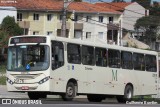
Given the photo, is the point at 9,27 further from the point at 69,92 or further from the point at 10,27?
the point at 69,92

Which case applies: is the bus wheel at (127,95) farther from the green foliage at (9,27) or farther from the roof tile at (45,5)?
the roof tile at (45,5)

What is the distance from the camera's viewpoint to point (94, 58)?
27469mm

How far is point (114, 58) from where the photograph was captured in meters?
29.3

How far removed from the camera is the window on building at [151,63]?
32344mm

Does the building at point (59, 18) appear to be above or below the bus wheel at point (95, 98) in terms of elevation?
above

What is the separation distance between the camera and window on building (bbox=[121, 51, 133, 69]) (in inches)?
1180

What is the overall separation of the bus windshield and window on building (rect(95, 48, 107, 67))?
4084 mm

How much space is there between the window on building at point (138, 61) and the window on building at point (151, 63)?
1.32ft

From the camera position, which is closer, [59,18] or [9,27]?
[9,27]

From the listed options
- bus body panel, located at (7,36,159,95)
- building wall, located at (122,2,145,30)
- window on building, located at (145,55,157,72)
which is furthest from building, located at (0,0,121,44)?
bus body panel, located at (7,36,159,95)

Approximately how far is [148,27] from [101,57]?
82.3 metres

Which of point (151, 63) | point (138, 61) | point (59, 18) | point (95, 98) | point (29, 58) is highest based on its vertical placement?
point (59, 18)

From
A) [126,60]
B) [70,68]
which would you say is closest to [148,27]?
[126,60]

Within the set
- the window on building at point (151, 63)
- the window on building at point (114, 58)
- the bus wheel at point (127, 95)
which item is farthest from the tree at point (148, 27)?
the window on building at point (114, 58)
